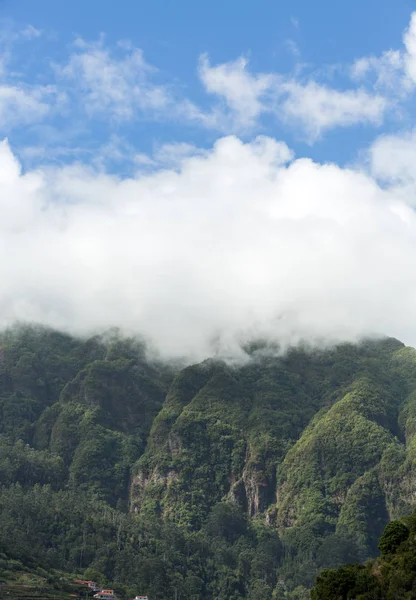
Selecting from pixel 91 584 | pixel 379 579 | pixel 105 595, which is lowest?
pixel 105 595

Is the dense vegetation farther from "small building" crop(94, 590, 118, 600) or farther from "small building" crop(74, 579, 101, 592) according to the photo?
"small building" crop(74, 579, 101, 592)

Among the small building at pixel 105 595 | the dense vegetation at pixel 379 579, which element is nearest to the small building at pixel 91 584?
the small building at pixel 105 595

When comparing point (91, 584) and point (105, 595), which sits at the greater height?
point (91, 584)

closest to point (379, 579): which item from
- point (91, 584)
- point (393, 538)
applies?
point (393, 538)

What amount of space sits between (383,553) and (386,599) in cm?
1158

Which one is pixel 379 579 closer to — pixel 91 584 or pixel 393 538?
pixel 393 538

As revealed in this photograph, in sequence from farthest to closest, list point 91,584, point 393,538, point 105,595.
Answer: point 91,584
point 105,595
point 393,538

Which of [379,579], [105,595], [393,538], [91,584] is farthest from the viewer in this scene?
[91,584]

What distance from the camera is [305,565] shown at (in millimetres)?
166625

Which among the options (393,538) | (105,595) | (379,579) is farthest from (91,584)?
(379,579)

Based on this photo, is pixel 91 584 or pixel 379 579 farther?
pixel 91 584

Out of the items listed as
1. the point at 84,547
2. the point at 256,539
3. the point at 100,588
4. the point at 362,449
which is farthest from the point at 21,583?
the point at 362,449

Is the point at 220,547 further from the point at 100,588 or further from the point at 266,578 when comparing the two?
the point at 100,588

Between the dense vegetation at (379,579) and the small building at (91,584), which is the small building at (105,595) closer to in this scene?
the small building at (91,584)
